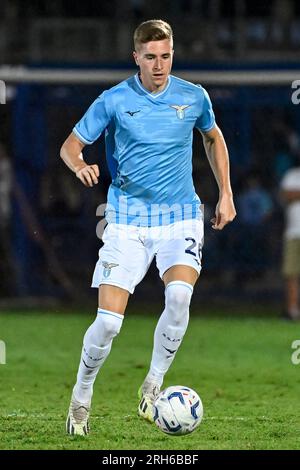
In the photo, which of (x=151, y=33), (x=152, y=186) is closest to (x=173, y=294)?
(x=152, y=186)

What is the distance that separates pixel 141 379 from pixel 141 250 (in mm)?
2950

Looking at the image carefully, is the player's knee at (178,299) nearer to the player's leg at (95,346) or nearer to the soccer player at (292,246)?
the player's leg at (95,346)

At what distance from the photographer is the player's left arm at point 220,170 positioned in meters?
7.61

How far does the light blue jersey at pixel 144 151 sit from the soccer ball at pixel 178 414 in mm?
1143

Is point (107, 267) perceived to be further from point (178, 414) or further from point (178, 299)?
point (178, 414)

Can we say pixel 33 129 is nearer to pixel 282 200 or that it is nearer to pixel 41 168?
pixel 41 168

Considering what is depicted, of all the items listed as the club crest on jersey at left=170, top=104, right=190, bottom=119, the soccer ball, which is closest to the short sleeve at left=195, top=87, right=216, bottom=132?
the club crest on jersey at left=170, top=104, right=190, bottom=119

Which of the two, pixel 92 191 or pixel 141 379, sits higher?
pixel 141 379

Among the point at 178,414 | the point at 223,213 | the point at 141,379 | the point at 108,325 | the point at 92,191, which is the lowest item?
the point at 92,191

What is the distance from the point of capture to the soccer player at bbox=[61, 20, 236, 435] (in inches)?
292

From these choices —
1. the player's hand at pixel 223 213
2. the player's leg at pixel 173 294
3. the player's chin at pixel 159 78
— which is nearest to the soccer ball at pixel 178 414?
the player's leg at pixel 173 294

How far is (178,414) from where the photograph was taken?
6984 mm
